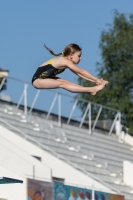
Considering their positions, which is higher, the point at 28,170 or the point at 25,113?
the point at 25,113

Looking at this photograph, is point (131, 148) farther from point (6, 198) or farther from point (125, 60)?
point (6, 198)

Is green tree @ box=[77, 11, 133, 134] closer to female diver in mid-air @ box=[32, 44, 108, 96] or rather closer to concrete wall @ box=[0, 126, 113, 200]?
concrete wall @ box=[0, 126, 113, 200]

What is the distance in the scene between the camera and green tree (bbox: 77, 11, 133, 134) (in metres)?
41.8

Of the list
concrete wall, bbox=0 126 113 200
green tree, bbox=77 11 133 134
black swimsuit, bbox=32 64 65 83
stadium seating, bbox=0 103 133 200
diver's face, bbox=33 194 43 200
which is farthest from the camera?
green tree, bbox=77 11 133 134

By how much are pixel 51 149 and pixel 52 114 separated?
4412 millimetres

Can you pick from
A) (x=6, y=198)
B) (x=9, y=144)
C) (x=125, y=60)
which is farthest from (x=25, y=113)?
(x=125, y=60)

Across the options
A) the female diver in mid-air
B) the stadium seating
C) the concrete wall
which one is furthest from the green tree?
the female diver in mid-air

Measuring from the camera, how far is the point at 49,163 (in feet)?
90.6

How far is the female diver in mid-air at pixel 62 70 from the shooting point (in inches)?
523

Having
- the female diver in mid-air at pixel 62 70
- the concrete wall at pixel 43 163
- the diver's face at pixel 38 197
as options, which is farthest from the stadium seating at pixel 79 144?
the female diver in mid-air at pixel 62 70

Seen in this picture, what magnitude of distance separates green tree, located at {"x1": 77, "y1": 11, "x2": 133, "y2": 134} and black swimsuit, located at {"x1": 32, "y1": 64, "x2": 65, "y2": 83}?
27.4 meters

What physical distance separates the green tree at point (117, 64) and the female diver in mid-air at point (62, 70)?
89.9ft

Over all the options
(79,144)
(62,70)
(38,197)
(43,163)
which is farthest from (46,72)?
(79,144)

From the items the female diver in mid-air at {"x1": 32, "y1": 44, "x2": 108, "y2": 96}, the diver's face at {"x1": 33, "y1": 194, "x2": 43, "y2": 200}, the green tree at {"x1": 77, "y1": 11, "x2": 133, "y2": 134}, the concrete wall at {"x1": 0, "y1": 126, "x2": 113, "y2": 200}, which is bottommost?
the diver's face at {"x1": 33, "y1": 194, "x2": 43, "y2": 200}
